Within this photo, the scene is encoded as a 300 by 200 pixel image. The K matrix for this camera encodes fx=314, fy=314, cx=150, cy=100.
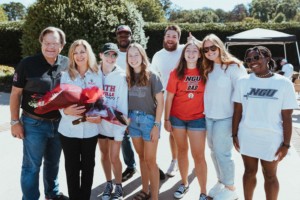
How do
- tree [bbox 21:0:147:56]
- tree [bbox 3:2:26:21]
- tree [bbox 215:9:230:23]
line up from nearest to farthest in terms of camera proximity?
tree [bbox 21:0:147:56] < tree [bbox 3:2:26:21] < tree [bbox 215:9:230:23]

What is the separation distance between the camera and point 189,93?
143 inches

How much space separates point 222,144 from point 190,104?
0.58 m

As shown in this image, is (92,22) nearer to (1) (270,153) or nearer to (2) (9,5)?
(1) (270,153)

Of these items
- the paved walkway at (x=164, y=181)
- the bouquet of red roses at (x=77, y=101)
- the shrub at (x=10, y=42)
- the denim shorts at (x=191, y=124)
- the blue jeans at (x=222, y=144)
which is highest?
the shrub at (x=10, y=42)

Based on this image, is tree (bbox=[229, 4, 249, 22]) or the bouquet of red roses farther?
tree (bbox=[229, 4, 249, 22])

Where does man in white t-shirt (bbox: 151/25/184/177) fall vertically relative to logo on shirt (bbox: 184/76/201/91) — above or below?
above

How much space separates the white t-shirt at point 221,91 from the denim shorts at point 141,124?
68cm

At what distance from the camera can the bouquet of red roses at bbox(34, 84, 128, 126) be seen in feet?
9.76

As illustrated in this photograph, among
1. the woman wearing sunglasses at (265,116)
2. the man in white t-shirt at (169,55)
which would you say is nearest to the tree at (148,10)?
the man in white t-shirt at (169,55)

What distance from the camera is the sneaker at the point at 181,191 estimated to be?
390cm

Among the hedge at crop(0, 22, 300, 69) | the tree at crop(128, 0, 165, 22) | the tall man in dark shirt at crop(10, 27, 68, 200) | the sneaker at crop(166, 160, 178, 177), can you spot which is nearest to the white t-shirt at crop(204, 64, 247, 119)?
the sneaker at crop(166, 160, 178, 177)

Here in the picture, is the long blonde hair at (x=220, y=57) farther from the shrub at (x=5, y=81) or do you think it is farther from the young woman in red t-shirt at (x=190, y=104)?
the shrub at (x=5, y=81)

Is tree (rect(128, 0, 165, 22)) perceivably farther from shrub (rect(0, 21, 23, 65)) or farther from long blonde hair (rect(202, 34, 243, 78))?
long blonde hair (rect(202, 34, 243, 78))

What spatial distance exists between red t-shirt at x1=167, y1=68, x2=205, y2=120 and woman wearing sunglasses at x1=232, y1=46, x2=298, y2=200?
21.1 inches
